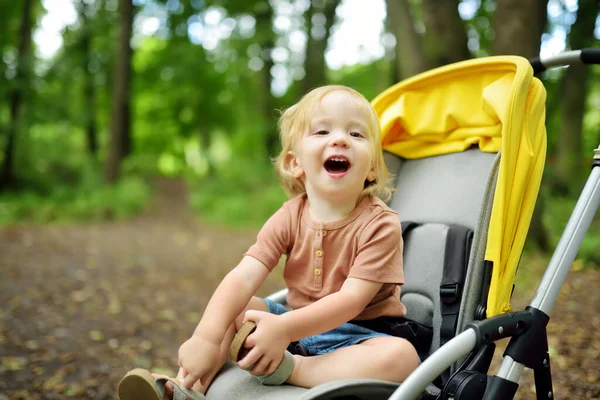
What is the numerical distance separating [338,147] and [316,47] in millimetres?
11310

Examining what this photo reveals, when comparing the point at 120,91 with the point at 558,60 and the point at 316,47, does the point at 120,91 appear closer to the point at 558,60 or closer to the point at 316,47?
the point at 316,47

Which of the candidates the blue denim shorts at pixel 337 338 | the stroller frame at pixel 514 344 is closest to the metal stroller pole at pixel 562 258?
the stroller frame at pixel 514 344

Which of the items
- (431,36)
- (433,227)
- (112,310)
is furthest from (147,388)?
(431,36)

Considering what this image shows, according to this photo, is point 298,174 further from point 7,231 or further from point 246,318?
point 7,231

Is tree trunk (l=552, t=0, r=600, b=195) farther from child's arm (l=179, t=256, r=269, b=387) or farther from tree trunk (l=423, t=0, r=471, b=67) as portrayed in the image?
child's arm (l=179, t=256, r=269, b=387)

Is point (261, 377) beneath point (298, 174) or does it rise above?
beneath

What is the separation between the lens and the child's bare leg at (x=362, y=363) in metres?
1.76

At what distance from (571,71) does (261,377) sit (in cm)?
1147

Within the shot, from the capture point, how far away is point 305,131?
2.06 m

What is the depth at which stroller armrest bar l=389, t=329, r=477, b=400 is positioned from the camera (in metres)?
1.50

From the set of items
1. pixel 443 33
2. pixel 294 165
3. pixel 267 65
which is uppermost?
pixel 267 65

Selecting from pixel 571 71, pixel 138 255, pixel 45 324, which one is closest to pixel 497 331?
pixel 45 324

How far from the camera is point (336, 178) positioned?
1.98 metres

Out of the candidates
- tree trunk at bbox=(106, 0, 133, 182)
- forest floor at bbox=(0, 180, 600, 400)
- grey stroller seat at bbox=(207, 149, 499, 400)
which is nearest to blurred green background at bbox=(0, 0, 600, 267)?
tree trunk at bbox=(106, 0, 133, 182)
